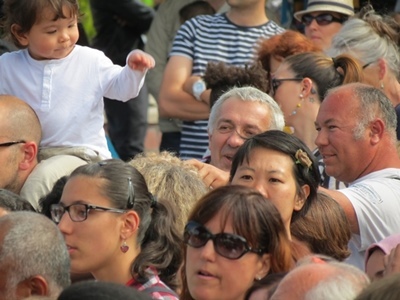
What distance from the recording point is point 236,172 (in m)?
5.90

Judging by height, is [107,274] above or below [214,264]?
below

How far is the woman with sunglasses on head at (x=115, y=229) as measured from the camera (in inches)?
219

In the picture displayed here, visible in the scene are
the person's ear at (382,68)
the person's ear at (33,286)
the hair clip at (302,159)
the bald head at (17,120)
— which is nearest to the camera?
the person's ear at (33,286)

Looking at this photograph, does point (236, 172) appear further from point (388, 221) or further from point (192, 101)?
point (192, 101)

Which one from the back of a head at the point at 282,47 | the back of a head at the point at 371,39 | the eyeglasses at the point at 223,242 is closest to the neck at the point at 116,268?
the eyeglasses at the point at 223,242

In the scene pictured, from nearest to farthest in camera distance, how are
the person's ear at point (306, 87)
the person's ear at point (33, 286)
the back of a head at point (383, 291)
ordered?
1. the back of a head at point (383, 291)
2. the person's ear at point (33, 286)
3. the person's ear at point (306, 87)

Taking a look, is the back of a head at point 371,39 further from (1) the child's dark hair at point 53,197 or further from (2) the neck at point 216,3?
(1) the child's dark hair at point 53,197

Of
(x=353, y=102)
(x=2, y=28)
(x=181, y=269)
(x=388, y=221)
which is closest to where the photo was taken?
(x=181, y=269)

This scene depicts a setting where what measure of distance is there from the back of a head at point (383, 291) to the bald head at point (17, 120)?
11.3 feet

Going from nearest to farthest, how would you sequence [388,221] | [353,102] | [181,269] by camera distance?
[181,269] → [388,221] → [353,102]

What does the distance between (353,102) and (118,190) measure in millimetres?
1667

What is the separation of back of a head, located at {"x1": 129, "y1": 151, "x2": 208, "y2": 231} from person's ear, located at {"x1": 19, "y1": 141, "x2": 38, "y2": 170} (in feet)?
1.93

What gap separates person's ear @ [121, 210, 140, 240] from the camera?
18.5 feet

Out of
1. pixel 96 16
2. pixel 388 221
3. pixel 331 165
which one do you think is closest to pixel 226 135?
pixel 331 165
